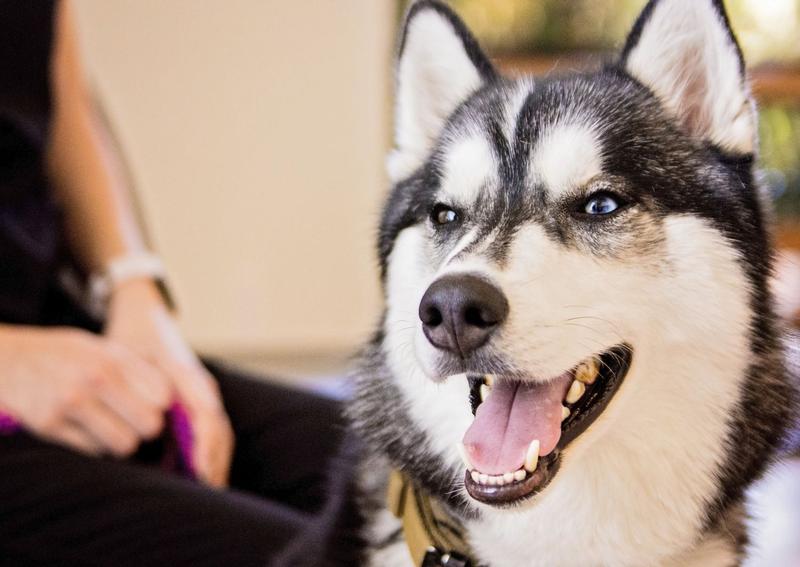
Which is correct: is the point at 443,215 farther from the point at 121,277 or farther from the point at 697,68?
the point at 121,277

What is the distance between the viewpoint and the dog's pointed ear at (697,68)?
1.01 m

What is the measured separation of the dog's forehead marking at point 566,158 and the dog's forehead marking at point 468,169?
7 centimetres

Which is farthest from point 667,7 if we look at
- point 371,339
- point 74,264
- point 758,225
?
point 74,264

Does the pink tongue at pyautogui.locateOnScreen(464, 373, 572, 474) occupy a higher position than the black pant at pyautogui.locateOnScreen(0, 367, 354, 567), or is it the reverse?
the pink tongue at pyautogui.locateOnScreen(464, 373, 572, 474)

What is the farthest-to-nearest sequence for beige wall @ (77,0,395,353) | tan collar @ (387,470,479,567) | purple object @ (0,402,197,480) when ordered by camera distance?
beige wall @ (77,0,395,353)
purple object @ (0,402,197,480)
tan collar @ (387,470,479,567)

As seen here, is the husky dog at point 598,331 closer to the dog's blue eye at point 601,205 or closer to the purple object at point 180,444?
the dog's blue eye at point 601,205

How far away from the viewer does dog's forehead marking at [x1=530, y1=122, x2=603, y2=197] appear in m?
1.00

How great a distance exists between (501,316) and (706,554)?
1.35 ft

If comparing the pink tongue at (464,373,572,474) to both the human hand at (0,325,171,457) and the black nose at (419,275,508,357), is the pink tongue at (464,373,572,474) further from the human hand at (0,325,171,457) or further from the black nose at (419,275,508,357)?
the human hand at (0,325,171,457)

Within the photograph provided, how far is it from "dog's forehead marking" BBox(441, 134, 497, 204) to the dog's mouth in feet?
0.85

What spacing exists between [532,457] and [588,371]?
136 millimetres

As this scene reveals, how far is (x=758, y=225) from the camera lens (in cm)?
102

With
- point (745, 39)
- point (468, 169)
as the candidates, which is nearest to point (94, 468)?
point (468, 169)

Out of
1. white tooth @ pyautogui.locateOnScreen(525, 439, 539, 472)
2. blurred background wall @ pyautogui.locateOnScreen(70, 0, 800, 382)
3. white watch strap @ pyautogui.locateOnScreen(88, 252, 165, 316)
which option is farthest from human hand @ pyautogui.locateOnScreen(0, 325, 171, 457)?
blurred background wall @ pyautogui.locateOnScreen(70, 0, 800, 382)
